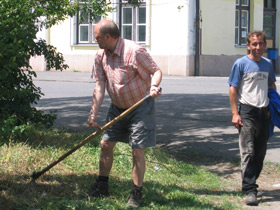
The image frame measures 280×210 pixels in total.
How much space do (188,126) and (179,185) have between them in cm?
397

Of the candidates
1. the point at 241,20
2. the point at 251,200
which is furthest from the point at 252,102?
the point at 241,20

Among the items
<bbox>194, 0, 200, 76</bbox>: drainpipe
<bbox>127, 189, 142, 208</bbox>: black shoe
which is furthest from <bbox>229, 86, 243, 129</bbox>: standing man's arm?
<bbox>194, 0, 200, 76</bbox>: drainpipe

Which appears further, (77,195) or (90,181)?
(90,181)

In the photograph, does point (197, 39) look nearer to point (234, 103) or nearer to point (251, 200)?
point (234, 103)

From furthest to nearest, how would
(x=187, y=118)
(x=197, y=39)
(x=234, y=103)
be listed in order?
(x=197, y=39), (x=187, y=118), (x=234, y=103)

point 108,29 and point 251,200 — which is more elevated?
point 108,29

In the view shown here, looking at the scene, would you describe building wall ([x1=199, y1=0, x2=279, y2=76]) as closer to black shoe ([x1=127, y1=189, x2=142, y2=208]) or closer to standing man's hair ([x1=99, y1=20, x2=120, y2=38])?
standing man's hair ([x1=99, y1=20, x2=120, y2=38])

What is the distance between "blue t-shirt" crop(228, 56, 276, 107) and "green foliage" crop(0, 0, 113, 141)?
2.13 m

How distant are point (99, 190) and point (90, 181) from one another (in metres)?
0.51

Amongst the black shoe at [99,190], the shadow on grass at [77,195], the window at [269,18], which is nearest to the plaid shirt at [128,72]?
the black shoe at [99,190]

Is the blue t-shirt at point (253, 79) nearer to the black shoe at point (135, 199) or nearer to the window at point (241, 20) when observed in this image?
the black shoe at point (135, 199)

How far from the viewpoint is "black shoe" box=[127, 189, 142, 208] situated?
16.6 feet

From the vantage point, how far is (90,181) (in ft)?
19.2

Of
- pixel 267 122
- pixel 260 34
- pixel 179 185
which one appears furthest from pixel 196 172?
pixel 260 34
